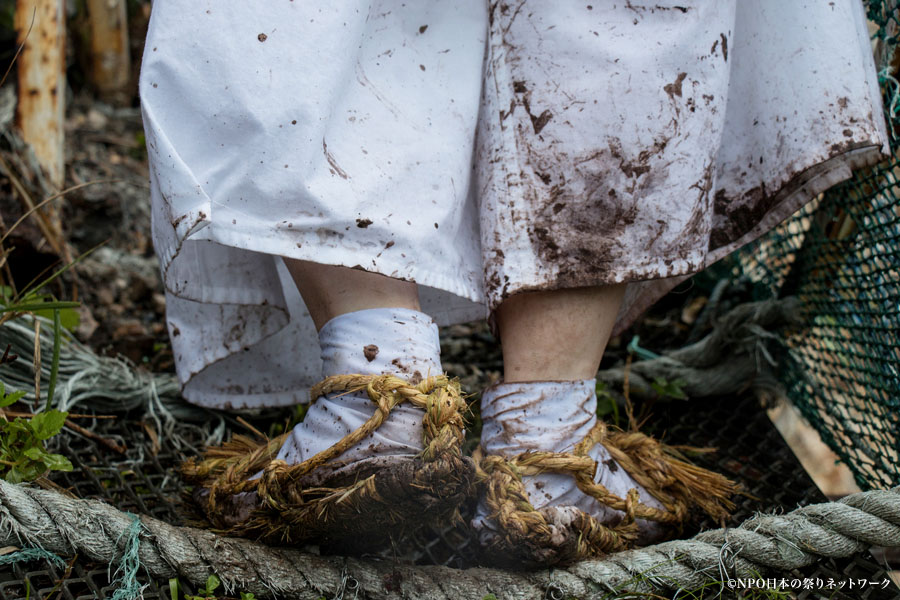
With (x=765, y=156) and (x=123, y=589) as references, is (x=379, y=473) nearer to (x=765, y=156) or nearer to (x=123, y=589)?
(x=123, y=589)

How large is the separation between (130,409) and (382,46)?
85 centimetres

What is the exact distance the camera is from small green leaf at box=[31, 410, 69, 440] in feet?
3.25

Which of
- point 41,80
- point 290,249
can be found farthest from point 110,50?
point 290,249

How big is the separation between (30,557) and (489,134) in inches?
30.4

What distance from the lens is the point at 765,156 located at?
1.13 meters

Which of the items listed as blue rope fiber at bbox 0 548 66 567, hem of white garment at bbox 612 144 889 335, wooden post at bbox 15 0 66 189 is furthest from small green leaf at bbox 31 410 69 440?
wooden post at bbox 15 0 66 189

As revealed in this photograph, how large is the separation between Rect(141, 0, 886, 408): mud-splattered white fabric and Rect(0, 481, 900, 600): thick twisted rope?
1.12 ft

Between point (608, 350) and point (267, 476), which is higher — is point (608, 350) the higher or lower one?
the lower one

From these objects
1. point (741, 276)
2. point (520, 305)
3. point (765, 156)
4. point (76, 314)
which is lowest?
point (76, 314)

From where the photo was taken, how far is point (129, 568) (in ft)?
2.90

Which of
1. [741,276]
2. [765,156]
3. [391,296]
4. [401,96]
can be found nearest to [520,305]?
[391,296]

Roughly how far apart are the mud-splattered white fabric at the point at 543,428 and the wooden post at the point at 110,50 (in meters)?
2.74

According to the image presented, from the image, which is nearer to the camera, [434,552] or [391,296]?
[391,296]

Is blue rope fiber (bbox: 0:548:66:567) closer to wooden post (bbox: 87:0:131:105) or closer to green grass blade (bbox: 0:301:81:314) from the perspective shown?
green grass blade (bbox: 0:301:81:314)
